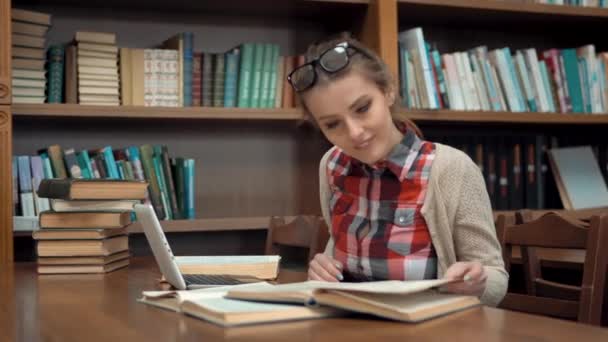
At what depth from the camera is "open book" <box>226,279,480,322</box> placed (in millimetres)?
949

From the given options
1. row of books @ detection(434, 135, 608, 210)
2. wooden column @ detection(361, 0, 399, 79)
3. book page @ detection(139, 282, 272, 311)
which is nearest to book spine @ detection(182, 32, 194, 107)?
wooden column @ detection(361, 0, 399, 79)

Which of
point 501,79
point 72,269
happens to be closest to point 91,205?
point 72,269

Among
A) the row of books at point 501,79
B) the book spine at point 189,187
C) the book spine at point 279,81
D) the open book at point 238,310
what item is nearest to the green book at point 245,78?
the book spine at point 279,81

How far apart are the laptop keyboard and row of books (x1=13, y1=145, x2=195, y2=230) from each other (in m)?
1.44

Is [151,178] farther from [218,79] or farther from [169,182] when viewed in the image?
[218,79]

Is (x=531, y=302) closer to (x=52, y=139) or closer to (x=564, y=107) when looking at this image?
Result: (x=564, y=107)

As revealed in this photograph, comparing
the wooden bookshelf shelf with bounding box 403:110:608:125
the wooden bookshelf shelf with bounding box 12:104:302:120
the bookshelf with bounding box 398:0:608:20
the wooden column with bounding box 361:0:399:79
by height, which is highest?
the bookshelf with bounding box 398:0:608:20

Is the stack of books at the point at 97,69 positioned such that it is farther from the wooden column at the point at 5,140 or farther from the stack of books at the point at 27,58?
the wooden column at the point at 5,140

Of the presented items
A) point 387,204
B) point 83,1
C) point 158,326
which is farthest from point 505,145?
A: point 158,326

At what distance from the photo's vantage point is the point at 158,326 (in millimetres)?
1006

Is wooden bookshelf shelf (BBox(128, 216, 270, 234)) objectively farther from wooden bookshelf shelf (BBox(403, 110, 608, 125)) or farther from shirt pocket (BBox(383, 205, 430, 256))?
shirt pocket (BBox(383, 205, 430, 256))

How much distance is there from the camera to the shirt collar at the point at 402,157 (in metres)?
1.50

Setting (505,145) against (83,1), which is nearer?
(83,1)

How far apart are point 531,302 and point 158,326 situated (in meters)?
1.02
